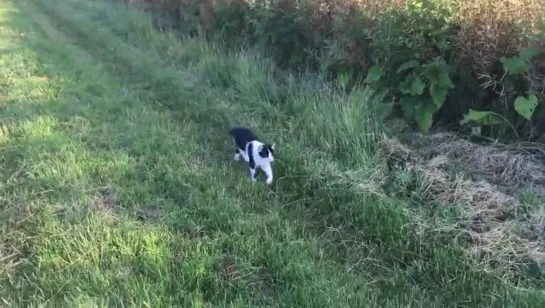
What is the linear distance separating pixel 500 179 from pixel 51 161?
400 cm

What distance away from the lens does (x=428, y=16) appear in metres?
5.43

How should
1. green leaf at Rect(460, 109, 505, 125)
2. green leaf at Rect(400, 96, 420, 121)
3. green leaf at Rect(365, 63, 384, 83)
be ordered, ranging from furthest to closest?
1. green leaf at Rect(365, 63, 384, 83)
2. green leaf at Rect(400, 96, 420, 121)
3. green leaf at Rect(460, 109, 505, 125)

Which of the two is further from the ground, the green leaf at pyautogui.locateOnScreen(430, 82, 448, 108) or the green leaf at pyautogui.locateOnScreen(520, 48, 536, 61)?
the green leaf at pyautogui.locateOnScreen(520, 48, 536, 61)

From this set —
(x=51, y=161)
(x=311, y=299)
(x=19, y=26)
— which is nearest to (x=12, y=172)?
(x=51, y=161)

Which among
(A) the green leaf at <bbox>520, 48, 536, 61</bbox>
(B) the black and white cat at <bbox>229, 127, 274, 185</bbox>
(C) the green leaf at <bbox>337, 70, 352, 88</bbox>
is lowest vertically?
(B) the black and white cat at <bbox>229, 127, 274, 185</bbox>

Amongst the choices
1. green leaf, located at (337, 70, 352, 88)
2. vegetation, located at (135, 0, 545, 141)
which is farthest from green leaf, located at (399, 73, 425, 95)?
green leaf, located at (337, 70, 352, 88)

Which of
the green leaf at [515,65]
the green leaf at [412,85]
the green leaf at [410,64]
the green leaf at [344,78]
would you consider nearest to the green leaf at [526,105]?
the green leaf at [515,65]

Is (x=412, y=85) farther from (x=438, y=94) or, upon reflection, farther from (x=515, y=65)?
(x=515, y=65)

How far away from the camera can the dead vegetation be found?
3818 mm

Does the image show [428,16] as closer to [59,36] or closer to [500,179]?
[500,179]

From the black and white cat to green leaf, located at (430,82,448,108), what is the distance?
1.66 metres

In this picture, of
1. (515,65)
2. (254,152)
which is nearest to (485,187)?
(515,65)

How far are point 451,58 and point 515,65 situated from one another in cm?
70

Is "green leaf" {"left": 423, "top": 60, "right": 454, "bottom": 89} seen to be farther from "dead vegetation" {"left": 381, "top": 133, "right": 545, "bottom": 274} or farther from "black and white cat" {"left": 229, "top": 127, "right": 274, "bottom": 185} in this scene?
"black and white cat" {"left": 229, "top": 127, "right": 274, "bottom": 185}
